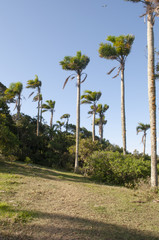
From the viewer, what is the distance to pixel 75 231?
3.87m

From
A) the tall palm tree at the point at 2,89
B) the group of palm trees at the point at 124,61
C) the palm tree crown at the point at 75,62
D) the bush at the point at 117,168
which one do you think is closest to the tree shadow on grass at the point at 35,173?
the bush at the point at 117,168

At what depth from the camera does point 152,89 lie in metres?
9.84

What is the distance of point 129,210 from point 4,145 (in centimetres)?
1189

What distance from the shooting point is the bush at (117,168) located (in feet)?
41.4

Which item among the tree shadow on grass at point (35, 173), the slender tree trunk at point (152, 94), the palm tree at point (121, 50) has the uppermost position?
the palm tree at point (121, 50)

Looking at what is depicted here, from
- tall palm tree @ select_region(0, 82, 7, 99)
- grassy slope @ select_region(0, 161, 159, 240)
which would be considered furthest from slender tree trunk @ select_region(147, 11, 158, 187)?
tall palm tree @ select_region(0, 82, 7, 99)

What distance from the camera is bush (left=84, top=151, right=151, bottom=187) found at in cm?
1261

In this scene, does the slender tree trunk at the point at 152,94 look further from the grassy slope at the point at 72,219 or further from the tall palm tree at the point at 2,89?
the tall palm tree at the point at 2,89

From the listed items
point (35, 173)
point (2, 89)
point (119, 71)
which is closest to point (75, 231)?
point (35, 173)

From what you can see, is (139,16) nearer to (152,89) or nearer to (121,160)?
(152,89)

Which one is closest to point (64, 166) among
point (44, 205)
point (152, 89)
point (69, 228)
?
point (152, 89)

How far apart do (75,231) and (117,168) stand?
9.65m

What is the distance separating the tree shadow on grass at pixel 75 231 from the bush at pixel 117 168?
7.81 meters

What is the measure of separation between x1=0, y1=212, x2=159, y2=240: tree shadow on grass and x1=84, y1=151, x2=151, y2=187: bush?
7.81 meters
